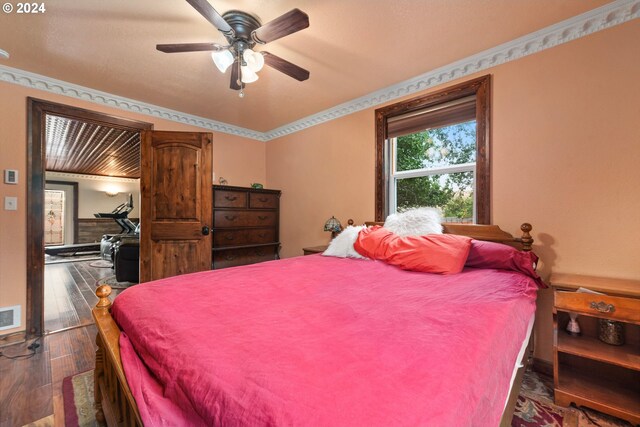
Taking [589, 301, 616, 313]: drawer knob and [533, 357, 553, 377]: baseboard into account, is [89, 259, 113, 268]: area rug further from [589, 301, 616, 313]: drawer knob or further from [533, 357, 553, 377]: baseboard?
[589, 301, 616, 313]: drawer knob

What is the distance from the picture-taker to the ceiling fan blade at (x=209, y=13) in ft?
4.46

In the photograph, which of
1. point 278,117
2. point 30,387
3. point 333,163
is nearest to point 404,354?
point 30,387

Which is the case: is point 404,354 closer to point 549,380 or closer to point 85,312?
point 549,380

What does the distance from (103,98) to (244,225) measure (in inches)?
82.2

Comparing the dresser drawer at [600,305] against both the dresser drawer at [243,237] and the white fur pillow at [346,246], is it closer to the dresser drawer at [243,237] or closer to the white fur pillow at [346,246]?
the white fur pillow at [346,246]

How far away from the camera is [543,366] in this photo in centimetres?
200

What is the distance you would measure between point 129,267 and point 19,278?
1.73 meters

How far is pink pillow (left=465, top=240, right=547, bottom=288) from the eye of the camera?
1.77 meters

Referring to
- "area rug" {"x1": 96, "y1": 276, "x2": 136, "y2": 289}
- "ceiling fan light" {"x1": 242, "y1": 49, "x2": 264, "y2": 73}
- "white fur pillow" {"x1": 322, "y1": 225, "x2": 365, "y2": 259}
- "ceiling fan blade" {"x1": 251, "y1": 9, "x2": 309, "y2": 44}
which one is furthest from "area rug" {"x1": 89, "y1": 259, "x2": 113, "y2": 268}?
"ceiling fan blade" {"x1": 251, "y1": 9, "x2": 309, "y2": 44}

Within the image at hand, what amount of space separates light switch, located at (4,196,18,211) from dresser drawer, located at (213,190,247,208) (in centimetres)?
175

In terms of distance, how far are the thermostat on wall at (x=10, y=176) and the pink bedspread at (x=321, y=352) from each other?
225cm

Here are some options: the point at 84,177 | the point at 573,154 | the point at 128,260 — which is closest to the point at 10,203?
the point at 128,260

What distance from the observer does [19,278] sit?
2.55 meters

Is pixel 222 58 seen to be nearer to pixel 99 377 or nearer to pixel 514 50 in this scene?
pixel 99 377
